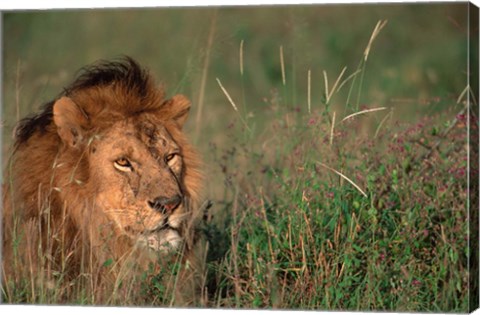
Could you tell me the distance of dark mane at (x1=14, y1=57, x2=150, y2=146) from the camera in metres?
5.78

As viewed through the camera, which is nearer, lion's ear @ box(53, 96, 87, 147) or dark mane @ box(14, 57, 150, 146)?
lion's ear @ box(53, 96, 87, 147)

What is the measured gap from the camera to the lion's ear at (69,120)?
5.53 m

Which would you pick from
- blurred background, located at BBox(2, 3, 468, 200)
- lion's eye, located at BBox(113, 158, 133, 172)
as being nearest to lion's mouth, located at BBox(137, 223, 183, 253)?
lion's eye, located at BBox(113, 158, 133, 172)

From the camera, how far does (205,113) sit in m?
10.6

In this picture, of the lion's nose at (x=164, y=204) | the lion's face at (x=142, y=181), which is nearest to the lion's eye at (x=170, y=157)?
the lion's face at (x=142, y=181)

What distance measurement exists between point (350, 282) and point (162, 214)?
3.11 feet

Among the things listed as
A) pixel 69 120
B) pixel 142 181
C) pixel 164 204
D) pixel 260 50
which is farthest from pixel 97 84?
pixel 260 50

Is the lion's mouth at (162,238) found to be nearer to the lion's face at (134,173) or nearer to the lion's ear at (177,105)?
the lion's face at (134,173)

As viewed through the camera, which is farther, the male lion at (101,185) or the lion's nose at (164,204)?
the male lion at (101,185)

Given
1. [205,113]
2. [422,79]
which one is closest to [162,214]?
[205,113]

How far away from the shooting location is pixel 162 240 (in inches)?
211

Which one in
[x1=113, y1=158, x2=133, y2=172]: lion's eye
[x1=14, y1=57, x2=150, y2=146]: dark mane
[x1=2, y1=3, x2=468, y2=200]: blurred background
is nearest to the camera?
[x1=113, y1=158, x2=133, y2=172]: lion's eye

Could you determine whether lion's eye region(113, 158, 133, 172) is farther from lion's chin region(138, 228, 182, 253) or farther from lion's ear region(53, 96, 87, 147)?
lion's chin region(138, 228, 182, 253)

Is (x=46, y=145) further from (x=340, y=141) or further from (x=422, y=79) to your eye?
(x=422, y=79)
